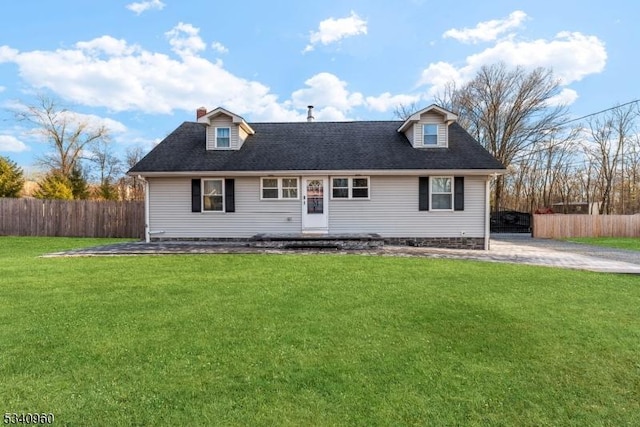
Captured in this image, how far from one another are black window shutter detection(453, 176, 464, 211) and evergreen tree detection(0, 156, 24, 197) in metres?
24.4

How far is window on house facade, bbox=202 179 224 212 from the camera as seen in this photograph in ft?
41.9

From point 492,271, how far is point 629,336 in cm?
366

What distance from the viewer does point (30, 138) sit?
92.3 ft

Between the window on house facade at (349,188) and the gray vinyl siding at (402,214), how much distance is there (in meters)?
0.19

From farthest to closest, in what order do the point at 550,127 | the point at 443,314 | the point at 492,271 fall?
the point at 550,127 → the point at 492,271 → the point at 443,314

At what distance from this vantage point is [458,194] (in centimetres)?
1223

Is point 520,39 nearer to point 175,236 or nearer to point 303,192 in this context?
point 303,192

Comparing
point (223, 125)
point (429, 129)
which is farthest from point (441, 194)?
point (223, 125)

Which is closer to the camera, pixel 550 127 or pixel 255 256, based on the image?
pixel 255 256

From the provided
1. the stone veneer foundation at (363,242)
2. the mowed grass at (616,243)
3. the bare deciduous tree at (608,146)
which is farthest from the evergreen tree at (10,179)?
the bare deciduous tree at (608,146)

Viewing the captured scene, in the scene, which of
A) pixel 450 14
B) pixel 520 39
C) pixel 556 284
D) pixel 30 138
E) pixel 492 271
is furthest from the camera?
pixel 30 138

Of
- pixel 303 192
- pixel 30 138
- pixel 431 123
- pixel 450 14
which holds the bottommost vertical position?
pixel 303 192

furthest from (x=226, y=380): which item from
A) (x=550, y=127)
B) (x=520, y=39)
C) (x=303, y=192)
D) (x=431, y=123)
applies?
(x=550, y=127)

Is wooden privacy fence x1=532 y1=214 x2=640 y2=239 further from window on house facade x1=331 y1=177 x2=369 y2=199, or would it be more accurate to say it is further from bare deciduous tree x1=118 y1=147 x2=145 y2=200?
bare deciduous tree x1=118 y1=147 x2=145 y2=200
